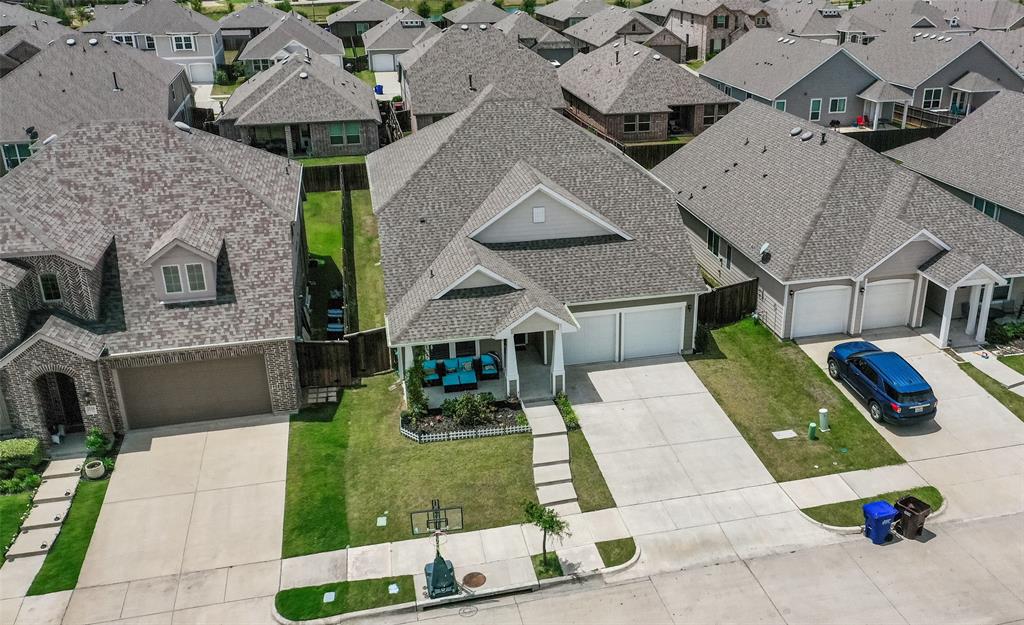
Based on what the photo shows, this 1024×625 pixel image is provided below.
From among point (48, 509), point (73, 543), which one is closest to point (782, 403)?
point (73, 543)

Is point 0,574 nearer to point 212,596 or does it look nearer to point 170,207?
point 212,596

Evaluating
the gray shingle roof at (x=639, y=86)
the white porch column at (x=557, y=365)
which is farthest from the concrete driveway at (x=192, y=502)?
the gray shingle roof at (x=639, y=86)

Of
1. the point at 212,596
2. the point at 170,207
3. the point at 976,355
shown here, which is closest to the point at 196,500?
the point at 212,596

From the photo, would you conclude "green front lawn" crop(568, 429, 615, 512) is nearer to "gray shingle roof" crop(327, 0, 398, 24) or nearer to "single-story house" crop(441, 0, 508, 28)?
"single-story house" crop(441, 0, 508, 28)

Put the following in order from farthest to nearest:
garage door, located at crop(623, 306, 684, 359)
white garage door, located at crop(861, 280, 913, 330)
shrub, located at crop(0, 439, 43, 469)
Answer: white garage door, located at crop(861, 280, 913, 330), garage door, located at crop(623, 306, 684, 359), shrub, located at crop(0, 439, 43, 469)

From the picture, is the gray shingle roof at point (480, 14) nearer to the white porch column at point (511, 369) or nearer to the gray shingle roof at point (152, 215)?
the gray shingle roof at point (152, 215)

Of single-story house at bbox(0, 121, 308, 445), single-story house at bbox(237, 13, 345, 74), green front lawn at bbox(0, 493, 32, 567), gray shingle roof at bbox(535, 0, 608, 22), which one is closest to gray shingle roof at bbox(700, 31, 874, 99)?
gray shingle roof at bbox(535, 0, 608, 22)
